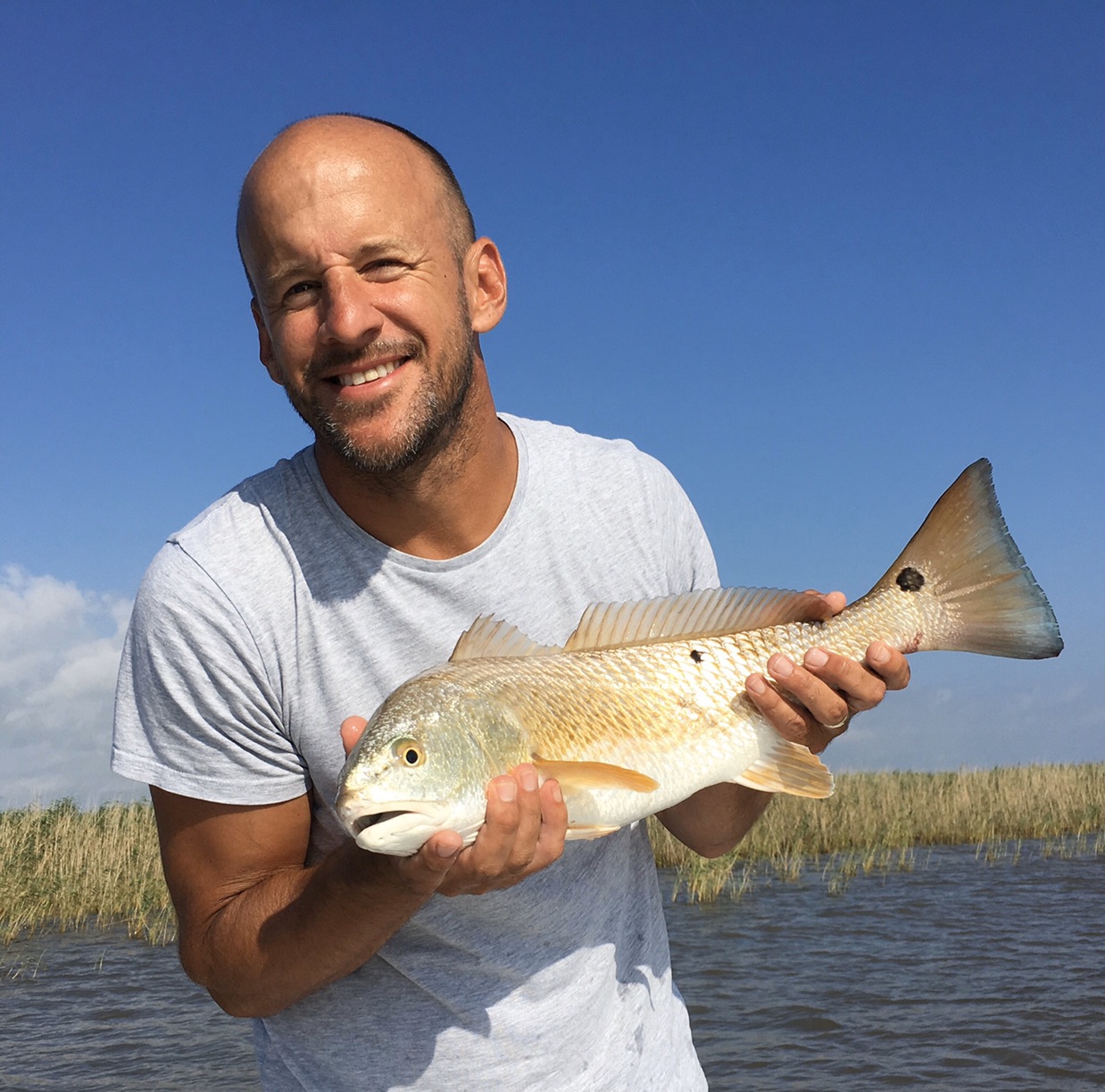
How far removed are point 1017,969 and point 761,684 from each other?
1016cm

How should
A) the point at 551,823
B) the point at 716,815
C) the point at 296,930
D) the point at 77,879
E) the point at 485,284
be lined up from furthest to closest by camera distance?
the point at 77,879 → the point at 485,284 → the point at 716,815 → the point at 296,930 → the point at 551,823

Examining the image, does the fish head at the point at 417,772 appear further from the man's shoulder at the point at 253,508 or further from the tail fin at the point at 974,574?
the tail fin at the point at 974,574

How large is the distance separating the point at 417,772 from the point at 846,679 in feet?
3.93

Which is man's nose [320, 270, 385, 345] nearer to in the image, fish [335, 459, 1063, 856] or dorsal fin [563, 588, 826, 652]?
fish [335, 459, 1063, 856]

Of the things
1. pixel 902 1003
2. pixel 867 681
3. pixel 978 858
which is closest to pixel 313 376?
pixel 867 681

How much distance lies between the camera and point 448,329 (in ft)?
9.64

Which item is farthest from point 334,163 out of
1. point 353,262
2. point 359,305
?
point 359,305

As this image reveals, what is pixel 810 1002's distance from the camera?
9969 millimetres

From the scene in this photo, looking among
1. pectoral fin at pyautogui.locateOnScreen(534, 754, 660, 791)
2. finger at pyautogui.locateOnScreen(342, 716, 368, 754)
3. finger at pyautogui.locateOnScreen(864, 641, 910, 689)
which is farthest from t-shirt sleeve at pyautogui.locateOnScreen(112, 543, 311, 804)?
finger at pyautogui.locateOnScreen(864, 641, 910, 689)

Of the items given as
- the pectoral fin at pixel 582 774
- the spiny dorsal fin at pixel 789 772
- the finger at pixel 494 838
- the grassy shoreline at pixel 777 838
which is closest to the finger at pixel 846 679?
the spiny dorsal fin at pixel 789 772

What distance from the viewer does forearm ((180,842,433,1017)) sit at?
7.67ft

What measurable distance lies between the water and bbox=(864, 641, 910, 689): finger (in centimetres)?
666

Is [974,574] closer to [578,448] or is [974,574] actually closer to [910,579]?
[910,579]

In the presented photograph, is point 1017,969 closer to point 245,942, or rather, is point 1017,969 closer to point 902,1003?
point 902,1003
